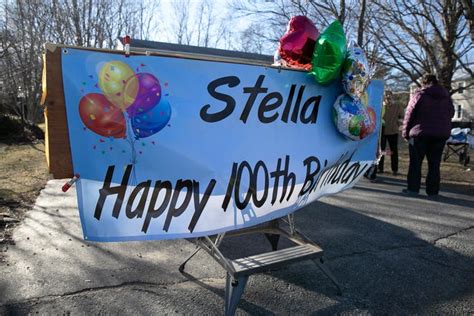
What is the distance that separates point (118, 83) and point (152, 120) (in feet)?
0.99

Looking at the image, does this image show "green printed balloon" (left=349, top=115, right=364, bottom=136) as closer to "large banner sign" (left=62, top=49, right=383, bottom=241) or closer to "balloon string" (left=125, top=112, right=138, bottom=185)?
"large banner sign" (left=62, top=49, right=383, bottom=241)

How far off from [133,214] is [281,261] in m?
1.15

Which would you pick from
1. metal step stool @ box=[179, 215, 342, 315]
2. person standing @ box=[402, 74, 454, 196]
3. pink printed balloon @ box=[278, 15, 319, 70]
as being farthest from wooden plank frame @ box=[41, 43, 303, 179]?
person standing @ box=[402, 74, 454, 196]

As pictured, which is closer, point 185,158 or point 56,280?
point 185,158

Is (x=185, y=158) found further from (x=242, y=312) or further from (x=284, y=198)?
(x=242, y=312)

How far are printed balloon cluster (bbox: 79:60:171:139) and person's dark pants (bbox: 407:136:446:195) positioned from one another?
5.30 meters

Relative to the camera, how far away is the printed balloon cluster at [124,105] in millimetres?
2324

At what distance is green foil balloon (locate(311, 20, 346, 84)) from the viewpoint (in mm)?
3033

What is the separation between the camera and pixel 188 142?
266 centimetres

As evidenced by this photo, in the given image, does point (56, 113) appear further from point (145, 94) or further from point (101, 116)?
point (145, 94)

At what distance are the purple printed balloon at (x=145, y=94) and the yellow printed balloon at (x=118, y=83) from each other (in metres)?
0.02

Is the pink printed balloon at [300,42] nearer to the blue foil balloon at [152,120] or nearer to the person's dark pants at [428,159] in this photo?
the blue foil balloon at [152,120]

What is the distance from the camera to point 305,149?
327 cm

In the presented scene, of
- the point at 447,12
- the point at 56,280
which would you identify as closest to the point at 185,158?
the point at 56,280
